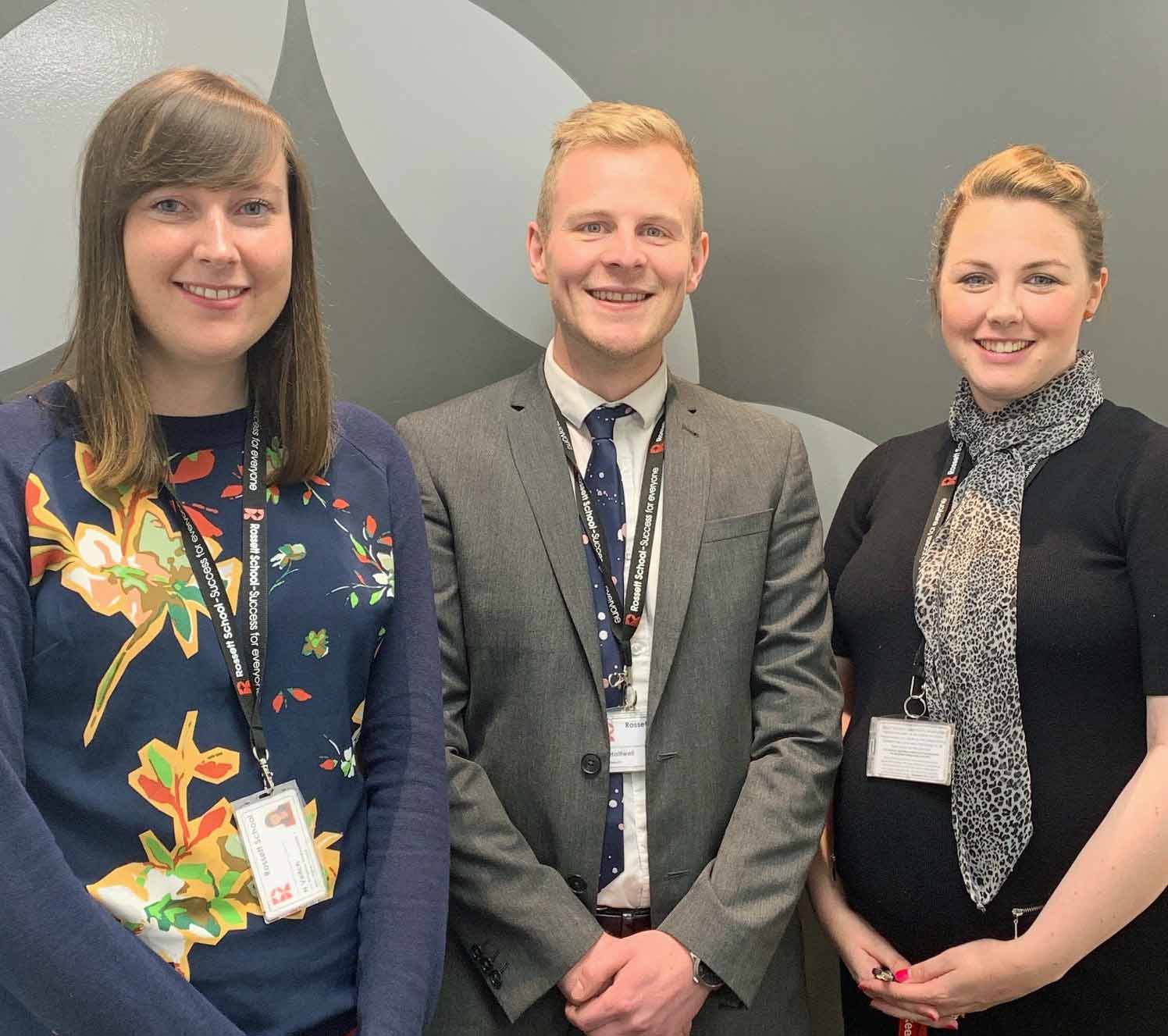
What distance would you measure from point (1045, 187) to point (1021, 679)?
88 cm

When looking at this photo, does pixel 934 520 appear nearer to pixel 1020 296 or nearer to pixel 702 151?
pixel 1020 296

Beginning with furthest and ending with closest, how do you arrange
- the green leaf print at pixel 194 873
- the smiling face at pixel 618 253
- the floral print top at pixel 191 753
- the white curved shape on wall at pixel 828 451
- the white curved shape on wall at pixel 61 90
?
1. the white curved shape on wall at pixel 828 451
2. the white curved shape on wall at pixel 61 90
3. the smiling face at pixel 618 253
4. the green leaf print at pixel 194 873
5. the floral print top at pixel 191 753

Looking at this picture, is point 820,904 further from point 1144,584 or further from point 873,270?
point 873,270

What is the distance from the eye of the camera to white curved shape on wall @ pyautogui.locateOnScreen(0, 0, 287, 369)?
235 cm

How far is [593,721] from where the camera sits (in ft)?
6.53

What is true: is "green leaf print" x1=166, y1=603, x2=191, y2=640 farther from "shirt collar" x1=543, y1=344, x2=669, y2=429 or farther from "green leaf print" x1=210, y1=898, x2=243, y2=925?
"shirt collar" x1=543, y1=344, x2=669, y2=429

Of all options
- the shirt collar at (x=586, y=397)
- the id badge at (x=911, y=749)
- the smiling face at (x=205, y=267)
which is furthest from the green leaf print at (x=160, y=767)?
the id badge at (x=911, y=749)

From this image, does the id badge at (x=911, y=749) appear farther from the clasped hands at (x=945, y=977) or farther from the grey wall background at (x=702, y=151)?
the grey wall background at (x=702, y=151)

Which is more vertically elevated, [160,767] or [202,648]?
[202,648]

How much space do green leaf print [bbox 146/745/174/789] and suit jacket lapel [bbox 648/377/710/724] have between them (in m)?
0.86

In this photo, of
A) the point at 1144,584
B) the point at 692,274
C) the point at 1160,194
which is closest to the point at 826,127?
the point at 692,274

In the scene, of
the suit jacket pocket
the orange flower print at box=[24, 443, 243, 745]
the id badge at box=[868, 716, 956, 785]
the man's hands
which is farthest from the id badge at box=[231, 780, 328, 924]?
the id badge at box=[868, 716, 956, 785]

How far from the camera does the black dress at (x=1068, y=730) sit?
74.7 inches

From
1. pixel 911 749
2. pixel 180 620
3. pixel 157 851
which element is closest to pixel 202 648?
pixel 180 620
